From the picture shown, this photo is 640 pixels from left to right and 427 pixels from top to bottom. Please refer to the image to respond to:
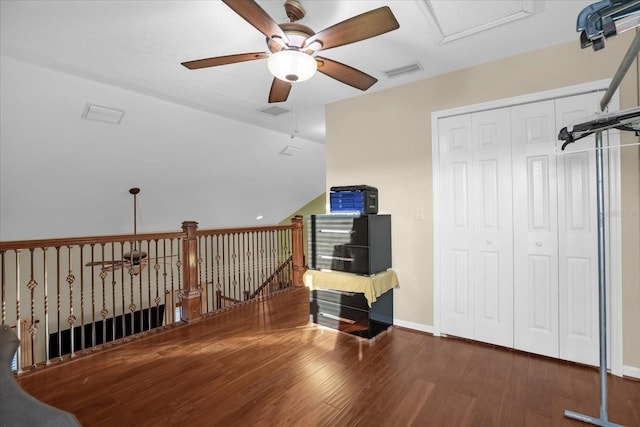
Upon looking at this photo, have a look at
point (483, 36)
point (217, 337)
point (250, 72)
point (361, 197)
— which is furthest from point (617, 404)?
point (250, 72)

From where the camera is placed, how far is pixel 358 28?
159 cm

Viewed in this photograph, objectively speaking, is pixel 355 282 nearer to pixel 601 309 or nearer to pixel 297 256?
pixel 601 309

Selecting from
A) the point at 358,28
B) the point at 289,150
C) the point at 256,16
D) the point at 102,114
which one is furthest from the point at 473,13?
the point at 289,150

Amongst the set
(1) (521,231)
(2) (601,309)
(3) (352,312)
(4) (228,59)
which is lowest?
(3) (352,312)

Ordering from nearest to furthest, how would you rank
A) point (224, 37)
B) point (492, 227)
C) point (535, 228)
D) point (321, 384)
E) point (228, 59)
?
point (228, 59)
point (321, 384)
point (224, 37)
point (535, 228)
point (492, 227)

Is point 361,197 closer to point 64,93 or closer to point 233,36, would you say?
point 233,36

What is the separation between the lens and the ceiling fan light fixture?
170 centimetres

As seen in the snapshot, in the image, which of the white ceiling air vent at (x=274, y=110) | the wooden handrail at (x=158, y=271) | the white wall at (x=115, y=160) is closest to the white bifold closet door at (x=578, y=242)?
the white ceiling air vent at (x=274, y=110)

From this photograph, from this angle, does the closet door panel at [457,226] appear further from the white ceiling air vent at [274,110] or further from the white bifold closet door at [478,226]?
the white ceiling air vent at [274,110]

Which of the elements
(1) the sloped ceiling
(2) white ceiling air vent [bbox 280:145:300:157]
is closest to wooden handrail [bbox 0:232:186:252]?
(1) the sloped ceiling

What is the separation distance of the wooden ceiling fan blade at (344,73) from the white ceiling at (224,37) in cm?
36

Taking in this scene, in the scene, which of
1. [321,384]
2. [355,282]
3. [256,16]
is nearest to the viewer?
[256,16]

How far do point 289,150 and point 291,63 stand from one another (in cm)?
399

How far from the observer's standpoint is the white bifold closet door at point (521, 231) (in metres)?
2.45
